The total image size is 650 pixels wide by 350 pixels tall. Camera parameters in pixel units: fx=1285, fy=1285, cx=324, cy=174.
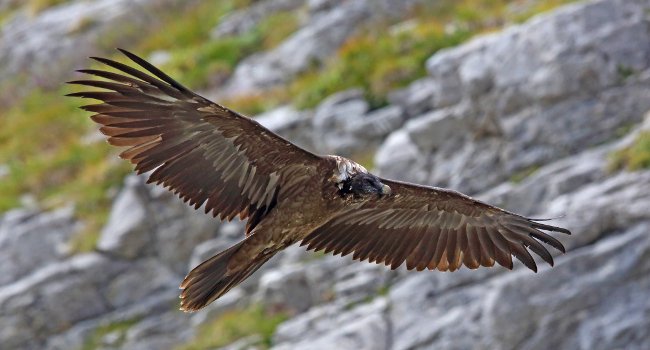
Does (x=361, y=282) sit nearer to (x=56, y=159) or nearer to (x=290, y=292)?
(x=290, y=292)

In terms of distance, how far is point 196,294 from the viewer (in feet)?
30.6

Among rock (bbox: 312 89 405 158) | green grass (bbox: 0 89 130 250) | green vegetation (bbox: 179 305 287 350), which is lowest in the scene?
green vegetation (bbox: 179 305 287 350)

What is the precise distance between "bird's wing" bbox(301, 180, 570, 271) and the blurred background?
2.86 meters

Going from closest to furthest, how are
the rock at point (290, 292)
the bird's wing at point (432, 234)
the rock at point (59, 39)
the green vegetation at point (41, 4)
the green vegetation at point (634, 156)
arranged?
the bird's wing at point (432, 234) → the green vegetation at point (634, 156) → the rock at point (290, 292) → the rock at point (59, 39) → the green vegetation at point (41, 4)

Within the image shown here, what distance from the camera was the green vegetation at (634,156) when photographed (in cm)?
1403

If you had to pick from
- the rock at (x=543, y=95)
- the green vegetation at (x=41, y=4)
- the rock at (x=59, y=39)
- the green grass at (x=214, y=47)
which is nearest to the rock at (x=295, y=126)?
the rock at (x=543, y=95)

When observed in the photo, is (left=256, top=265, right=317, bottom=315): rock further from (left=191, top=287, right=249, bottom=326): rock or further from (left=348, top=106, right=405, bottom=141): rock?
(left=348, top=106, right=405, bottom=141): rock

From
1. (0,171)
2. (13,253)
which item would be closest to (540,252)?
(13,253)

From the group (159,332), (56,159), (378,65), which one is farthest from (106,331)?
(378,65)

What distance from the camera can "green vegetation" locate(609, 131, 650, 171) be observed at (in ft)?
46.0

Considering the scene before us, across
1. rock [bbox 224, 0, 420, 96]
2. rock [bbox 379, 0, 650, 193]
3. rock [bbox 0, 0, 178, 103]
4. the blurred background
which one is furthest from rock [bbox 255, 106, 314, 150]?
rock [bbox 0, 0, 178, 103]

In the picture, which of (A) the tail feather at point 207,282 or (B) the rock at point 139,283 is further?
(B) the rock at point 139,283

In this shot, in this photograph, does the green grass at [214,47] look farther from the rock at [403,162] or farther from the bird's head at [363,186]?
the bird's head at [363,186]

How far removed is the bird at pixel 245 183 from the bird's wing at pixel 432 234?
0.01m
